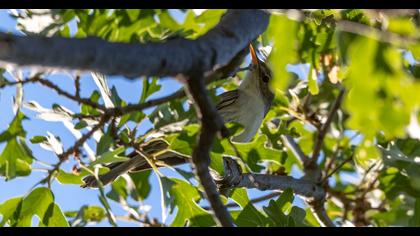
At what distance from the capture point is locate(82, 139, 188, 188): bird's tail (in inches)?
132

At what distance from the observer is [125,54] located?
1.53 m

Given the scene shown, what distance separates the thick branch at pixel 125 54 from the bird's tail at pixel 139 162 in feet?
5.44

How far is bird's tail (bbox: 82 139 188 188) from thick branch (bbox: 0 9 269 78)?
5.44 ft

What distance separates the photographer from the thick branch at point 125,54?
4.59 ft

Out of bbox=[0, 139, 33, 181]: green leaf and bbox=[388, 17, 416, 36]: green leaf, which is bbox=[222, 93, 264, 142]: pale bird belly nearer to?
bbox=[0, 139, 33, 181]: green leaf

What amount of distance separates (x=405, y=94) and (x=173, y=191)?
2.19m

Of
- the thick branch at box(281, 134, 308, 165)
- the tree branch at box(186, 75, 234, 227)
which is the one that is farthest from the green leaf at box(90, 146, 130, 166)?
the thick branch at box(281, 134, 308, 165)

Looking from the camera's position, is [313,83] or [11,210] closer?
[11,210]

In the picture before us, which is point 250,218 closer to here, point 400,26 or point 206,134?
point 206,134

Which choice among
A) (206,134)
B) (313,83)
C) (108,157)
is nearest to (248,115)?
(313,83)

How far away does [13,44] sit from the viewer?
1382 mm

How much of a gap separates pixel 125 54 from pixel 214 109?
→ 38cm

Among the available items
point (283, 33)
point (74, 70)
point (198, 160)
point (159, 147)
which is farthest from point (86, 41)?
point (159, 147)

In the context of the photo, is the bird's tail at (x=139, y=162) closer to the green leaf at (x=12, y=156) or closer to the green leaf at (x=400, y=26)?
the green leaf at (x=12, y=156)
